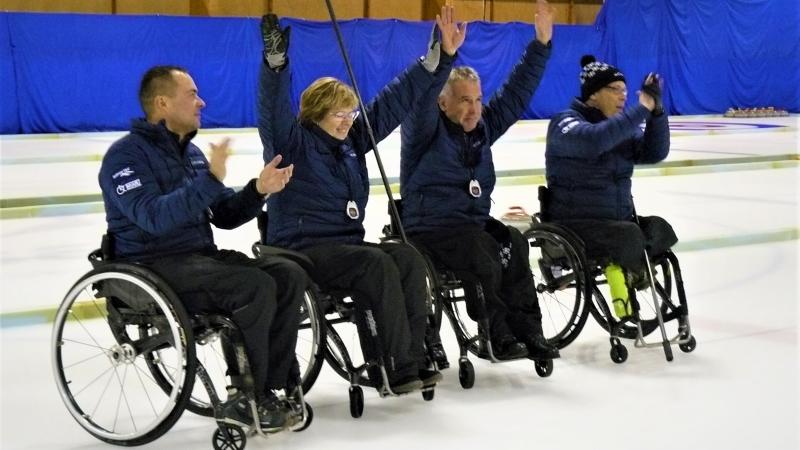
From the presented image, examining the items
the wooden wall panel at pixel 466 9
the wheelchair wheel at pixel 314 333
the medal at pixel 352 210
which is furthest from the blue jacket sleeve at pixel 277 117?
the wooden wall panel at pixel 466 9

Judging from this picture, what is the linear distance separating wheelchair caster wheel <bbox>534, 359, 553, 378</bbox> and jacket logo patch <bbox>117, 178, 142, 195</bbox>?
5.18 ft

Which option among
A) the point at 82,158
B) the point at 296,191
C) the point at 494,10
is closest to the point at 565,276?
the point at 296,191

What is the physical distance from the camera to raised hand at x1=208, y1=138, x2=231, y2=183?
9.34 feet

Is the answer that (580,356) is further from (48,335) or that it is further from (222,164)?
(48,335)

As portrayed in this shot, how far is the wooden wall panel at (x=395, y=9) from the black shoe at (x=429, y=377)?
54.0 ft

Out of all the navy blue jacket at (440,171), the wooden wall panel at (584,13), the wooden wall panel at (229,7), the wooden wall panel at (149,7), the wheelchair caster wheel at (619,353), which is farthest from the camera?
the wooden wall panel at (584,13)

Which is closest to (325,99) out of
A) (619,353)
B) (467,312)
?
(467,312)

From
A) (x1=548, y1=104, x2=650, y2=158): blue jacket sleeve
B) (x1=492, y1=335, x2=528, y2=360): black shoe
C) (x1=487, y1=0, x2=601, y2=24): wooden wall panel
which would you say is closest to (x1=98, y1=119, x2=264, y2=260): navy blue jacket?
(x1=492, y1=335, x2=528, y2=360): black shoe

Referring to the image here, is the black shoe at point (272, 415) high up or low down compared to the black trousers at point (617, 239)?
down

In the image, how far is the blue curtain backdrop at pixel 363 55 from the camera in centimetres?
1449

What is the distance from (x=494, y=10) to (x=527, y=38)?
2565 millimetres

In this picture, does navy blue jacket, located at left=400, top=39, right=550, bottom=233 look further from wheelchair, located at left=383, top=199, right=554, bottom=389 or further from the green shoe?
the green shoe

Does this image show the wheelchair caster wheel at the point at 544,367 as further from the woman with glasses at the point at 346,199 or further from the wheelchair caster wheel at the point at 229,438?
the wheelchair caster wheel at the point at 229,438

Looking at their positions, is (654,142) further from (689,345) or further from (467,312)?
(467,312)
